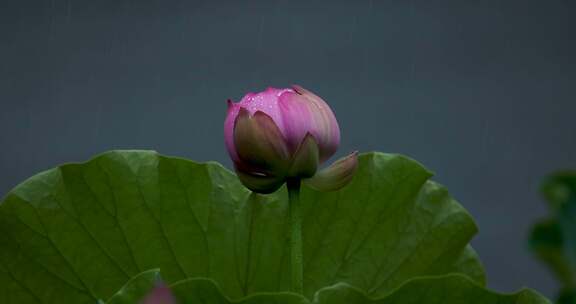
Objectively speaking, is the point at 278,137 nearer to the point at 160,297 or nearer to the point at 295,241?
the point at 295,241

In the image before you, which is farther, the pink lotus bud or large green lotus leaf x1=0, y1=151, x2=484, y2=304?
large green lotus leaf x1=0, y1=151, x2=484, y2=304

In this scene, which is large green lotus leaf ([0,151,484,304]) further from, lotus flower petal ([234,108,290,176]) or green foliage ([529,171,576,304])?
green foliage ([529,171,576,304])

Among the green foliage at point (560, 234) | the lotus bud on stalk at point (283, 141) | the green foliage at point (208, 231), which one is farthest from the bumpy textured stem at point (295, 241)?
the green foliage at point (560, 234)

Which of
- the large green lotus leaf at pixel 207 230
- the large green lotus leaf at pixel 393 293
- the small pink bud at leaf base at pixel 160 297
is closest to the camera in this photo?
the small pink bud at leaf base at pixel 160 297

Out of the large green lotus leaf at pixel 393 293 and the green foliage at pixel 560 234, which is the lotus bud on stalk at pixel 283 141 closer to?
the large green lotus leaf at pixel 393 293

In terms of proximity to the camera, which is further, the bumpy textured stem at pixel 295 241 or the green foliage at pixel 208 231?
the green foliage at pixel 208 231

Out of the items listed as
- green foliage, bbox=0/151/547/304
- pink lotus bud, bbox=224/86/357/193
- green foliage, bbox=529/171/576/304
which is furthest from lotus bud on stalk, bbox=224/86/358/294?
green foliage, bbox=529/171/576/304

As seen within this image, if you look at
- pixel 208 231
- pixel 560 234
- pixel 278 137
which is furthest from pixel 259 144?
pixel 560 234

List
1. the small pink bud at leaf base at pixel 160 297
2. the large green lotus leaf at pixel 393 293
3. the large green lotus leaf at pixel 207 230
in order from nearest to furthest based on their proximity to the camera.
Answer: the small pink bud at leaf base at pixel 160 297 < the large green lotus leaf at pixel 393 293 < the large green lotus leaf at pixel 207 230
